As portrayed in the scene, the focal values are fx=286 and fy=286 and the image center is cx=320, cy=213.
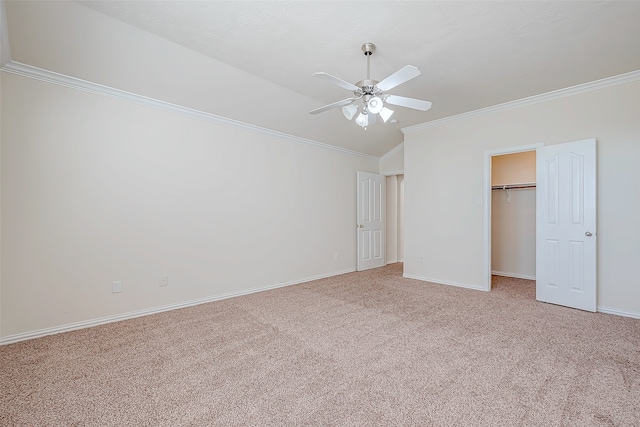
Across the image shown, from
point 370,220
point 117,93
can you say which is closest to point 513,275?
point 370,220

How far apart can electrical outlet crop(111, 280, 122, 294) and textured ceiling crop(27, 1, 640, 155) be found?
2538mm

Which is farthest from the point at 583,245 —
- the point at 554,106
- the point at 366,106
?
the point at 366,106

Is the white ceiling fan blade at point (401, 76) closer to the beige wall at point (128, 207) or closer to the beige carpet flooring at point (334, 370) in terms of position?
the beige carpet flooring at point (334, 370)

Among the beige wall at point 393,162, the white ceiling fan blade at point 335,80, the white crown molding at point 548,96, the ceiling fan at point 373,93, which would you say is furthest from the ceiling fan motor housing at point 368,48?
the beige wall at point 393,162

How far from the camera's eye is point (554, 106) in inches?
145

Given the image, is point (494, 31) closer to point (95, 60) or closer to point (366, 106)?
point (366, 106)

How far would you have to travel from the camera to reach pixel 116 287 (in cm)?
311

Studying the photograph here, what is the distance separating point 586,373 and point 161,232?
13.6 feet

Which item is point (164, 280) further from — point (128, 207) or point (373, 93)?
point (373, 93)

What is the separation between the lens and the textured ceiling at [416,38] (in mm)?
2217

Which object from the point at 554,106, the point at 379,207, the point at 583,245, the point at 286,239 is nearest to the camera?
the point at 583,245

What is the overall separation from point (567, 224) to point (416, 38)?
116 inches

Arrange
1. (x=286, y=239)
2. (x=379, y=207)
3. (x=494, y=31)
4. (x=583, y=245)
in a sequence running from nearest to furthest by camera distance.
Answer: (x=494, y=31)
(x=583, y=245)
(x=286, y=239)
(x=379, y=207)

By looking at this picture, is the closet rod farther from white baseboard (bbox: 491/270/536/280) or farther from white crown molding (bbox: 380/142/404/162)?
white crown molding (bbox: 380/142/404/162)
